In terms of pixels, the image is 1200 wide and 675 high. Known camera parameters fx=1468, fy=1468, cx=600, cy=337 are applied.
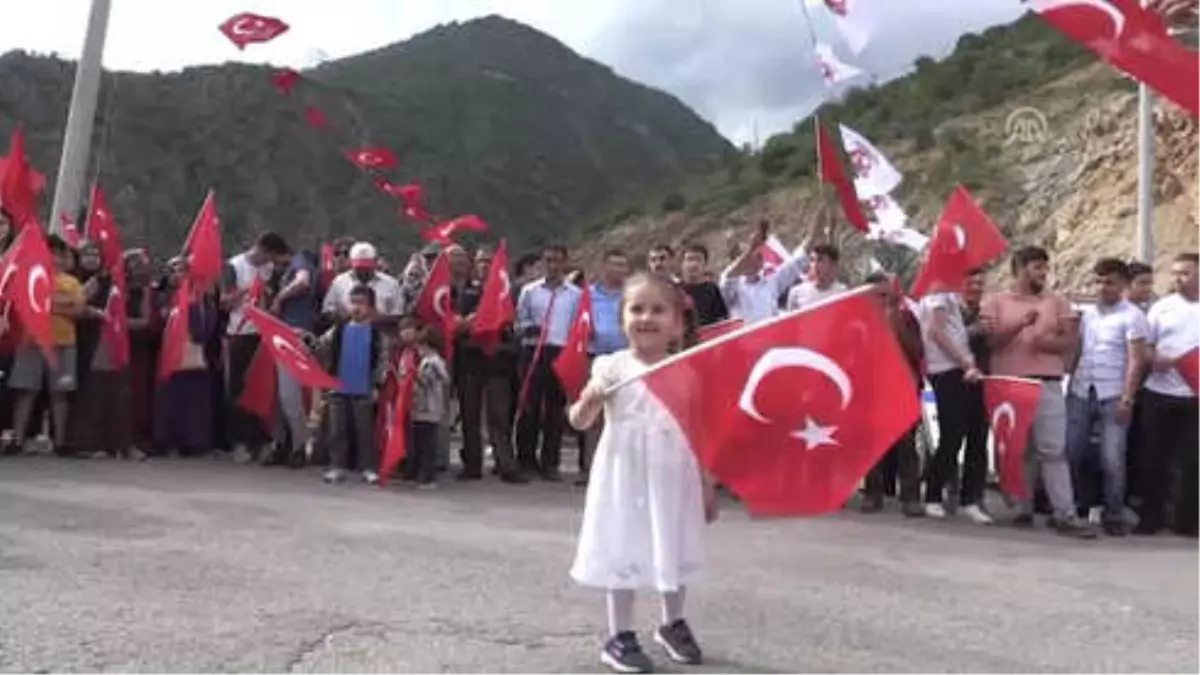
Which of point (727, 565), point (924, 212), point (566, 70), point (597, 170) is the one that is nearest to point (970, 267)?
point (727, 565)

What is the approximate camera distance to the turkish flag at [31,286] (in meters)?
10.6

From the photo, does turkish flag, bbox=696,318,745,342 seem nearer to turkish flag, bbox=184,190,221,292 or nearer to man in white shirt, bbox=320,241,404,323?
man in white shirt, bbox=320,241,404,323

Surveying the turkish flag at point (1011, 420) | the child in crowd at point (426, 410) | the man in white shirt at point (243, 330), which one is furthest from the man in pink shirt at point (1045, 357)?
the man in white shirt at point (243, 330)

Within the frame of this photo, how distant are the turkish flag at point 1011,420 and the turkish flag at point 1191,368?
3.28 ft

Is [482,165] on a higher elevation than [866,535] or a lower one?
higher

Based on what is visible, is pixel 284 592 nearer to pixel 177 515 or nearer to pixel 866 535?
pixel 177 515

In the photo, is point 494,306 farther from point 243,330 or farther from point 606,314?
point 243,330

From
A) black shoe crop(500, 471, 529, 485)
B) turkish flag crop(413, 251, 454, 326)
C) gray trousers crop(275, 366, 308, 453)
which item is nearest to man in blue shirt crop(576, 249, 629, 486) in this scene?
black shoe crop(500, 471, 529, 485)

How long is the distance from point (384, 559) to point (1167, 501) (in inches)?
233

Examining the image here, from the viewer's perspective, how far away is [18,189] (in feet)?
40.7

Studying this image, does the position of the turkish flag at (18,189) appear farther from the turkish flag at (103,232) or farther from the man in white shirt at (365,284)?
the man in white shirt at (365,284)

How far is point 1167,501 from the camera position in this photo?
10469 mm

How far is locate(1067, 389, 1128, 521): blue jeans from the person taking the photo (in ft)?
34.1

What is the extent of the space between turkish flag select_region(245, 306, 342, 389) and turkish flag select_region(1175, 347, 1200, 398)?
6109 millimetres
